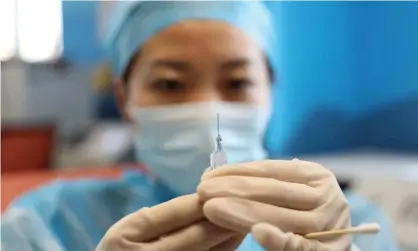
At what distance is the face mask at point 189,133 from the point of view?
670 millimetres

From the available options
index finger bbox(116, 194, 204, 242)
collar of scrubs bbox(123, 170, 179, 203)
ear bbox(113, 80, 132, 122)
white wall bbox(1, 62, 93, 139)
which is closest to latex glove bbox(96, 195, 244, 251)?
index finger bbox(116, 194, 204, 242)

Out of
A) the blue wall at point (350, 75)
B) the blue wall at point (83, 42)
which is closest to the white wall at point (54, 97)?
the blue wall at point (83, 42)

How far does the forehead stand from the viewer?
70cm

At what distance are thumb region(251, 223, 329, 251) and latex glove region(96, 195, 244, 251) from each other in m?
0.04

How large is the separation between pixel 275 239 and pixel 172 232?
0.29ft

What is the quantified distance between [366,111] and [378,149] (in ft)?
0.42

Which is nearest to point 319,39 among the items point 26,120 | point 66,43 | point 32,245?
point 32,245

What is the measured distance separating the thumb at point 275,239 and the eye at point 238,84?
0.33 metres

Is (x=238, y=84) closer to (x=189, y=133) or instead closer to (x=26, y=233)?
(x=189, y=133)

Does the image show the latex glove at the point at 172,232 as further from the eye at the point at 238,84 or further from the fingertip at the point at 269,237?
the eye at the point at 238,84

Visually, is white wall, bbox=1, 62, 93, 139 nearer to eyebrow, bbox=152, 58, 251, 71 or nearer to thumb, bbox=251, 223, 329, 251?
eyebrow, bbox=152, 58, 251, 71

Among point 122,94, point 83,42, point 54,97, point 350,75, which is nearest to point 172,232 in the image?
point 122,94

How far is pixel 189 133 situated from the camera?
71 centimetres

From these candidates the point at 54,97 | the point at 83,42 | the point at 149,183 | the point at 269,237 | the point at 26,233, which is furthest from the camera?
the point at 54,97
